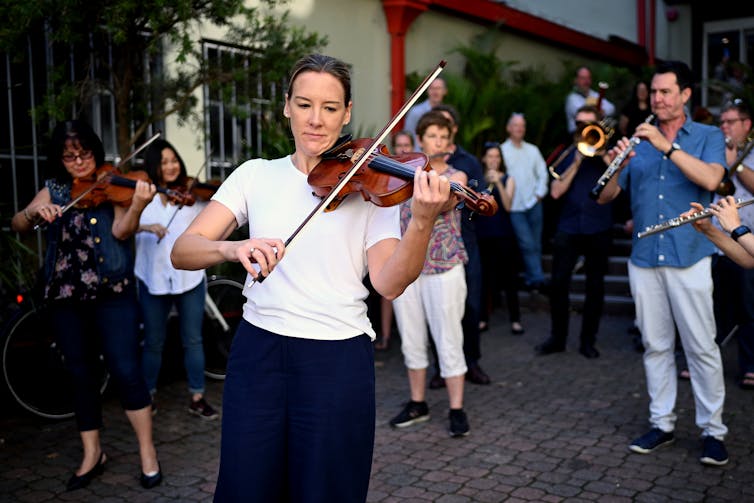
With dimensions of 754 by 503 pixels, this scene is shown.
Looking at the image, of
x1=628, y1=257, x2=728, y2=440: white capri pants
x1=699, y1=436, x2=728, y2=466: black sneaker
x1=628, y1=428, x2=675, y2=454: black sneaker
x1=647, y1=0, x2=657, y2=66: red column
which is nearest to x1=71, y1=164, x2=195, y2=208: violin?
x1=628, y1=257, x2=728, y2=440: white capri pants

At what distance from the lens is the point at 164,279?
546cm

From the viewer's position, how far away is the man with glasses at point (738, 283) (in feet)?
20.5

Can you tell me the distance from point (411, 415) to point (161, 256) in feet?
6.47

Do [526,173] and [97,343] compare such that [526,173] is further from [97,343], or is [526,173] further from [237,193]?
[237,193]

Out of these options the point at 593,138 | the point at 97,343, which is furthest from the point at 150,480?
the point at 593,138

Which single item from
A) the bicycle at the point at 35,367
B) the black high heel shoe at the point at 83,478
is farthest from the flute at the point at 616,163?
the bicycle at the point at 35,367

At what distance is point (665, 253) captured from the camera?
471 centimetres

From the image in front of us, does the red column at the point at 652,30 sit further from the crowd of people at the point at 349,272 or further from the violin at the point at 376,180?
the violin at the point at 376,180

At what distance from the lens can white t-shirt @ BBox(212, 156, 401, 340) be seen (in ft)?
8.32

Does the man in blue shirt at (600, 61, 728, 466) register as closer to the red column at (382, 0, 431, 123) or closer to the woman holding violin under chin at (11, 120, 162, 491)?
the woman holding violin under chin at (11, 120, 162, 491)

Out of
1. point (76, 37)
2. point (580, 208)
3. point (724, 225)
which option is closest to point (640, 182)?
point (724, 225)

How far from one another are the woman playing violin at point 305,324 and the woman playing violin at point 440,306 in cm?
258

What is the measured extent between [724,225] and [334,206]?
228 cm

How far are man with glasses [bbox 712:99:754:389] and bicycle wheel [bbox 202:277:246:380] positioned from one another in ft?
12.3
